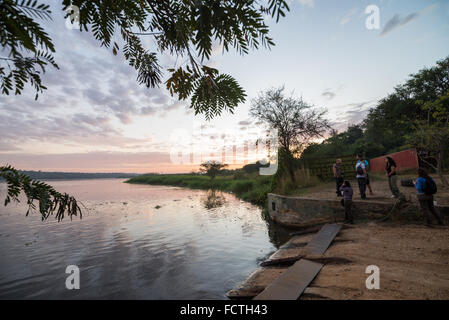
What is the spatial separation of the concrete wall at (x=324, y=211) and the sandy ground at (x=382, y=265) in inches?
28.1

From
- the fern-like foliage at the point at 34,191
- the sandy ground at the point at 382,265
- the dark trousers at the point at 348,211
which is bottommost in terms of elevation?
the sandy ground at the point at 382,265

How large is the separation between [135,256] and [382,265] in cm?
776

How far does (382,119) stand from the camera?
29469 mm

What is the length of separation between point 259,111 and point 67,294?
756 inches

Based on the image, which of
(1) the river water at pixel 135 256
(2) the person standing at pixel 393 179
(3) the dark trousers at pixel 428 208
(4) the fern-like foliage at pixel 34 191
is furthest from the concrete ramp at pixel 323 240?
(4) the fern-like foliage at pixel 34 191

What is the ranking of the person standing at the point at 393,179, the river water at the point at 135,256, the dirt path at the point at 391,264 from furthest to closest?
1. the person standing at the point at 393,179
2. the river water at the point at 135,256
3. the dirt path at the point at 391,264

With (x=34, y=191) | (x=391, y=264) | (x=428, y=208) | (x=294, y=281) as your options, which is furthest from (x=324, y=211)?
(x=34, y=191)

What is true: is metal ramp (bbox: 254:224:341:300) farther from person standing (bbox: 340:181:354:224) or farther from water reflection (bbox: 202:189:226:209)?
water reflection (bbox: 202:189:226:209)

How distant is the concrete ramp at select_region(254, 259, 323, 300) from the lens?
12.3 ft

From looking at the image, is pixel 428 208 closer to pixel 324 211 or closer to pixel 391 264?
pixel 324 211

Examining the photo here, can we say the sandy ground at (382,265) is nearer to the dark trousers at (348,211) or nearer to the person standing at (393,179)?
the dark trousers at (348,211)

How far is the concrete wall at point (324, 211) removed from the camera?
768 cm

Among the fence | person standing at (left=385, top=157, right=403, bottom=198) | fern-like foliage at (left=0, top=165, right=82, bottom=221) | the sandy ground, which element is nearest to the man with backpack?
the sandy ground
